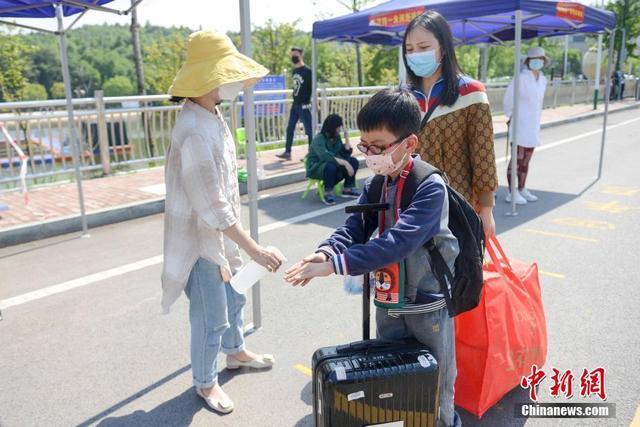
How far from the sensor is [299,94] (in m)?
10.1

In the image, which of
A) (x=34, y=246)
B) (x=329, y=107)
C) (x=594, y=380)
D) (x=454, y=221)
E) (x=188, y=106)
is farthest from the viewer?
(x=329, y=107)

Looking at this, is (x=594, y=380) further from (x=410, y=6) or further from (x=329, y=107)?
(x=329, y=107)

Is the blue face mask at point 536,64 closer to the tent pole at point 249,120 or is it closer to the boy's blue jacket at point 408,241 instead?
the tent pole at point 249,120

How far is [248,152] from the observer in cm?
321

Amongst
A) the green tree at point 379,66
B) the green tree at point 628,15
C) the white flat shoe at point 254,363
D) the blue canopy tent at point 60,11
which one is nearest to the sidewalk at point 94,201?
the blue canopy tent at point 60,11

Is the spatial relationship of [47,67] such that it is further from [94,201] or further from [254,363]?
[254,363]

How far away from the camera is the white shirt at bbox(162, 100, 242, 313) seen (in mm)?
2373

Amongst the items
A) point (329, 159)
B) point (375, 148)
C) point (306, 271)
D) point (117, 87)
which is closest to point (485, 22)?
point (329, 159)

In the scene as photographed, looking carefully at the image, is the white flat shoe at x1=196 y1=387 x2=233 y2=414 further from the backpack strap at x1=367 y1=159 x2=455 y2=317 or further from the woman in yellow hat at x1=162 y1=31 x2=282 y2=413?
the backpack strap at x1=367 y1=159 x2=455 y2=317

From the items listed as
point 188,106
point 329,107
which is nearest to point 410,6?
point 329,107

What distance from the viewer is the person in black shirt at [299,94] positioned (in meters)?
9.94

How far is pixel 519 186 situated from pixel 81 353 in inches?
225

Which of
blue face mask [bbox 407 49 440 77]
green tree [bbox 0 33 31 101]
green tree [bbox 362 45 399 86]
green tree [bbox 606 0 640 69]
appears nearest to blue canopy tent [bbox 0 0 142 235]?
blue face mask [bbox 407 49 440 77]

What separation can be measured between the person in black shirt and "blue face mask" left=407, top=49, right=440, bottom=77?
7.44 meters
